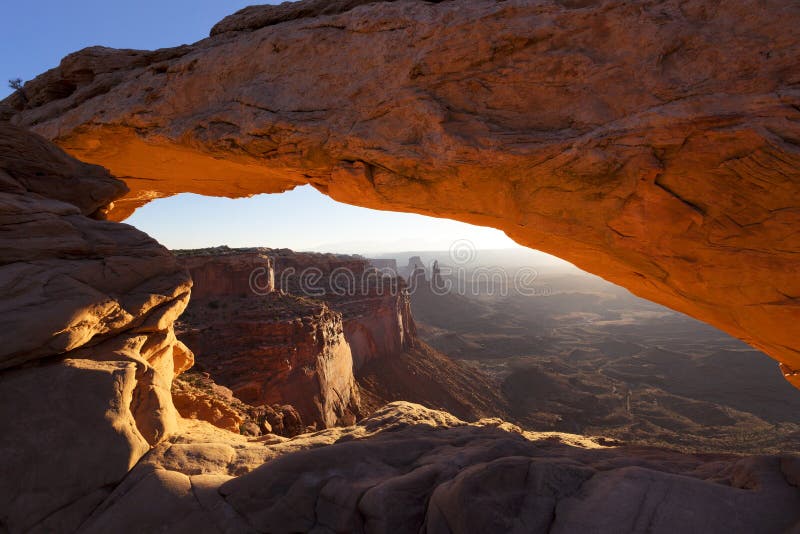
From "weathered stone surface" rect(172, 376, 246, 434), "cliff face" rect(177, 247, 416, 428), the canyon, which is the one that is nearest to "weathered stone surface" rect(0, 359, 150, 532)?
"weathered stone surface" rect(172, 376, 246, 434)

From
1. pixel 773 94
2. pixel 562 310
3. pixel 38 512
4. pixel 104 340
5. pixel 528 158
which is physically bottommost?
pixel 562 310

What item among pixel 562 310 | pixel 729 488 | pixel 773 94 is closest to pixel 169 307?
pixel 729 488

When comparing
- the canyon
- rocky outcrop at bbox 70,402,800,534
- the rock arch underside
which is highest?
the rock arch underside

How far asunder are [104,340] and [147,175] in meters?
7.10

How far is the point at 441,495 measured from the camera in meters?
3.50

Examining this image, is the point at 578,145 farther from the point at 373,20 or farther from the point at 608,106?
the point at 373,20

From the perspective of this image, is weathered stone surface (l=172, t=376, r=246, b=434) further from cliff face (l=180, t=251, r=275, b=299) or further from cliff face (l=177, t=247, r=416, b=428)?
cliff face (l=180, t=251, r=275, b=299)

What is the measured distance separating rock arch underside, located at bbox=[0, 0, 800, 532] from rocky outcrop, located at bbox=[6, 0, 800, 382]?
35 millimetres

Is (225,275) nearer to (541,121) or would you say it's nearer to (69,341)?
(69,341)

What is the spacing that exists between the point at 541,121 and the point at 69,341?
7.15m

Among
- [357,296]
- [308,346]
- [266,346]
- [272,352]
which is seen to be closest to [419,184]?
[272,352]

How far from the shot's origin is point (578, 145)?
5418mm

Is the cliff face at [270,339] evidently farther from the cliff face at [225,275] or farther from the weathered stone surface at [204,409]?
the weathered stone surface at [204,409]

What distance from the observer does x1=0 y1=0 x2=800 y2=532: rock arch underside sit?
146 inches
